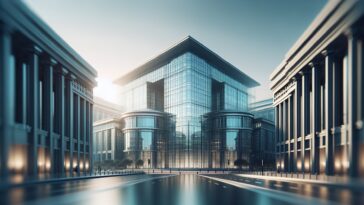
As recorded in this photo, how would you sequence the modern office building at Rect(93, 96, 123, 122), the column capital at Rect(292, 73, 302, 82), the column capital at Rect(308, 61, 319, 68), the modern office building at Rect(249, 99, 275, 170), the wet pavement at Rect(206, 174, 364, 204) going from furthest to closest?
the modern office building at Rect(93, 96, 123, 122), the modern office building at Rect(249, 99, 275, 170), the column capital at Rect(292, 73, 302, 82), the column capital at Rect(308, 61, 319, 68), the wet pavement at Rect(206, 174, 364, 204)

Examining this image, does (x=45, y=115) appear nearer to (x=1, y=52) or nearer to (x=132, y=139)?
(x=1, y=52)

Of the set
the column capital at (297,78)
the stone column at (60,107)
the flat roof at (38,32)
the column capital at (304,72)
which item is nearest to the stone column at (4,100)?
the flat roof at (38,32)

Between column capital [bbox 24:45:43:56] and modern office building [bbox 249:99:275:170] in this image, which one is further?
modern office building [bbox 249:99:275:170]

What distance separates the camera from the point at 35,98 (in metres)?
38.7

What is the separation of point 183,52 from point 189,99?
582 inches

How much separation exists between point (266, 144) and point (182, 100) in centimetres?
3587

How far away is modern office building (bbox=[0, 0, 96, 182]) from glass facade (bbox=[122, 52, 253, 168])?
1438 inches

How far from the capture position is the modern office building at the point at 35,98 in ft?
98.0

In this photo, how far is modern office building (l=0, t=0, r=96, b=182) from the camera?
2988cm

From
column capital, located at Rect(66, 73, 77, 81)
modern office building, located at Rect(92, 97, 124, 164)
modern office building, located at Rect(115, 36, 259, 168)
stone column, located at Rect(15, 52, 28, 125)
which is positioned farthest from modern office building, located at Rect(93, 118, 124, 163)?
stone column, located at Rect(15, 52, 28, 125)

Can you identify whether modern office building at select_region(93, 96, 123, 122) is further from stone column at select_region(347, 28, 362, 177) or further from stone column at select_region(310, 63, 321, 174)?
stone column at select_region(347, 28, 362, 177)

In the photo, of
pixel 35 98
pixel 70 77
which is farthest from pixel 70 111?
pixel 35 98

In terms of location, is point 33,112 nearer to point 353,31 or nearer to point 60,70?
point 60,70

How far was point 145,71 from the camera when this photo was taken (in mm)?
108688
